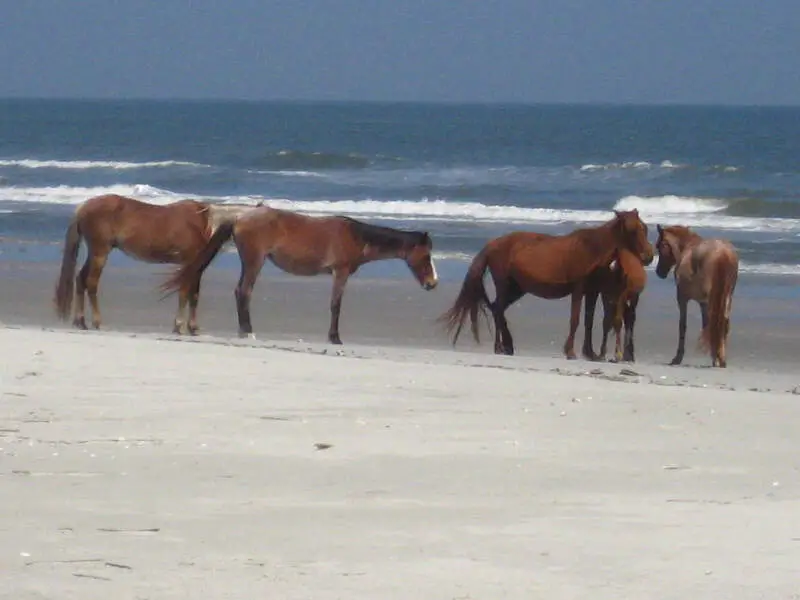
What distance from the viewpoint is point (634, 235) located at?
10445mm

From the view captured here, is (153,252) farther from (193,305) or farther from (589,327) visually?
(589,327)

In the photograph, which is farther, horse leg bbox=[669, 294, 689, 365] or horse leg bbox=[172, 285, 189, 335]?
horse leg bbox=[172, 285, 189, 335]

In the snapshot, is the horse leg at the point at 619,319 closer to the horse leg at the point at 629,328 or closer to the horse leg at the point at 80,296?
the horse leg at the point at 629,328

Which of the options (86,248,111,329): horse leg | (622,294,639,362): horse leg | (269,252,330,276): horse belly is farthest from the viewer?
(86,248,111,329): horse leg

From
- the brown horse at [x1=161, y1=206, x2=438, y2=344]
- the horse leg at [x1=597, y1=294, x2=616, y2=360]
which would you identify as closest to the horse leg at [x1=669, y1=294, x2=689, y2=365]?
the horse leg at [x1=597, y1=294, x2=616, y2=360]

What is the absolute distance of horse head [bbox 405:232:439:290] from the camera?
11312 millimetres

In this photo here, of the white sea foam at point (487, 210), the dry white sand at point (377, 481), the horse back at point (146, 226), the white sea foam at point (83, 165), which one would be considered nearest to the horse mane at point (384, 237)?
the horse back at point (146, 226)

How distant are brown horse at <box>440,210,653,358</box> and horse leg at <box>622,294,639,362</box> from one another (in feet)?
0.96

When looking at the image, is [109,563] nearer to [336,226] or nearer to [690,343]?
[336,226]

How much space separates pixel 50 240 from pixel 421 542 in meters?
17.5

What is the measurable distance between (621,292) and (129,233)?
3.76 m

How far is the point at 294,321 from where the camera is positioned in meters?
12.8

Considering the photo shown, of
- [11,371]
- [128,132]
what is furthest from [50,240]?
[128,132]

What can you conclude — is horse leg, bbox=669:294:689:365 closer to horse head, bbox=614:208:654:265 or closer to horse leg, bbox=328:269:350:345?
horse head, bbox=614:208:654:265
